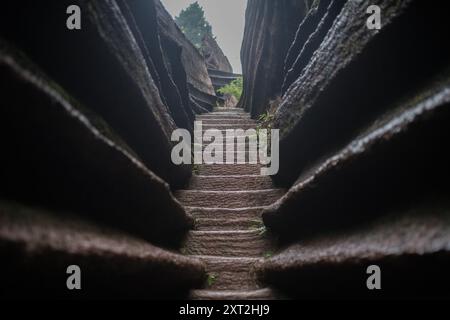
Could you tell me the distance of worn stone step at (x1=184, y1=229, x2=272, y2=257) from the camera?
3.33 metres

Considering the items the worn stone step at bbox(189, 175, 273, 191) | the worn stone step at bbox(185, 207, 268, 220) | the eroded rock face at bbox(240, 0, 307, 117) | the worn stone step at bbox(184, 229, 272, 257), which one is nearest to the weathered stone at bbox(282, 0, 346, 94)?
the eroded rock face at bbox(240, 0, 307, 117)

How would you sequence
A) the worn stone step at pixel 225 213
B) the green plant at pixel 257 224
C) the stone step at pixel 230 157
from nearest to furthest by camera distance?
the green plant at pixel 257 224
the worn stone step at pixel 225 213
the stone step at pixel 230 157

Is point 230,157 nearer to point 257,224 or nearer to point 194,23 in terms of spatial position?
point 257,224

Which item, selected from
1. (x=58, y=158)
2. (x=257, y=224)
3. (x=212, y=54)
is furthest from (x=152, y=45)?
(x=212, y=54)

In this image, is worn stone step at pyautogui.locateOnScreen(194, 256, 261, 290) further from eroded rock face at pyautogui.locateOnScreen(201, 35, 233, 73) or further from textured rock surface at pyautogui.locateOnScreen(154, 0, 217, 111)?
eroded rock face at pyautogui.locateOnScreen(201, 35, 233, 73)

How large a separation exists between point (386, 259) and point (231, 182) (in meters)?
3.28

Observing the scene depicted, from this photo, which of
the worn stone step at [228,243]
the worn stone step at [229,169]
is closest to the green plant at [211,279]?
the worn stone step at [228,243]

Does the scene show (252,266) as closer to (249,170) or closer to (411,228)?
(411,228)

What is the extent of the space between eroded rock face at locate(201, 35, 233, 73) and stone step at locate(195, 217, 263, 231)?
963 inches

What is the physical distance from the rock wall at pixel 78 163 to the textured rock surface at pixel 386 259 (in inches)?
43.4

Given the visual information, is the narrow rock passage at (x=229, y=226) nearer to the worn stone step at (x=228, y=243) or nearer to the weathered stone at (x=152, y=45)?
the worn stone step at (x=228, y=243)

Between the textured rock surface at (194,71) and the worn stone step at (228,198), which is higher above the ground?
the textured rock surface at (194,71)

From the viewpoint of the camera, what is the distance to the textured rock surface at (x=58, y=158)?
1.39 meters
